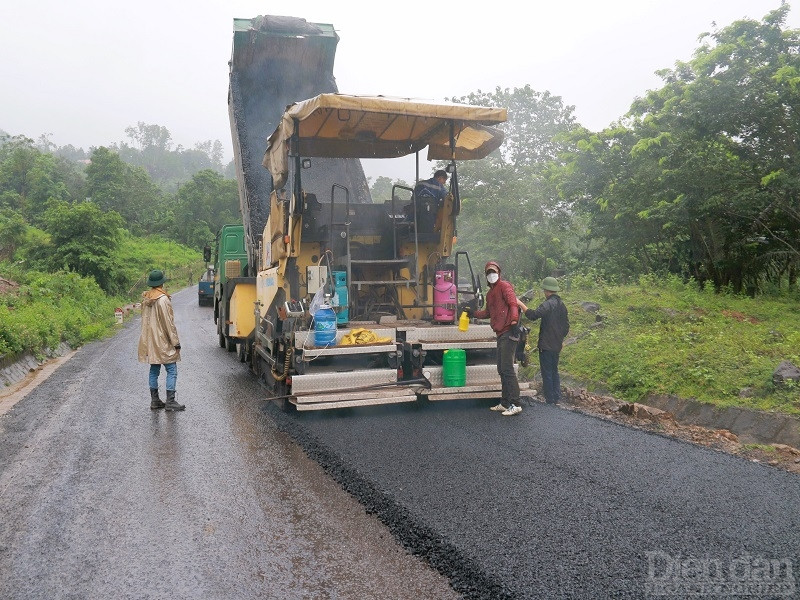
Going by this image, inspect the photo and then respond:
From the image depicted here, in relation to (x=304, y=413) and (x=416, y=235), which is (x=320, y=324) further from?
(x=416, y=235)

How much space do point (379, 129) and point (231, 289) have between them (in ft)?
14.1

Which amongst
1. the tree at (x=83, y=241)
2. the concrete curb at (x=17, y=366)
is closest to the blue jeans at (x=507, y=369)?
the concrete curb at (x=17, y=366)

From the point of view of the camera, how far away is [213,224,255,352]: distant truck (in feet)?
31.4

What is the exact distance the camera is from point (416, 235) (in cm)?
727

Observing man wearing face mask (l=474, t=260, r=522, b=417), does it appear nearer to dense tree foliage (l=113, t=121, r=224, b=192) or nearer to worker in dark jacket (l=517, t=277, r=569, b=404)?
worker in dark jacket (l=517, t=277, r=569, b=404)

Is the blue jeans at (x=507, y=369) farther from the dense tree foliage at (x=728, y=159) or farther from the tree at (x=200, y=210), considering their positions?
the tree at (x=200, y=210)

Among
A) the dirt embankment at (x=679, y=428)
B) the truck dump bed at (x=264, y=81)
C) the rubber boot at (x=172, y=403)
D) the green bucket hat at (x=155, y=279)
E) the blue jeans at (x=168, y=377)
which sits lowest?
the dirt embankment at (x=679, y=428)

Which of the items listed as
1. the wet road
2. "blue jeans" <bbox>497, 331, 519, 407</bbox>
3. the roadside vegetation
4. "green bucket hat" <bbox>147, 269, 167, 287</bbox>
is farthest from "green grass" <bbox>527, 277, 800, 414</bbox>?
"green bucket hat" <bbox>147, 269, 167, 287</bbox>

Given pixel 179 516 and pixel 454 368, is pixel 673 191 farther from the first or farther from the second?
pixel 179 516

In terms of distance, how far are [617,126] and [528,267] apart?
6464 millimetres

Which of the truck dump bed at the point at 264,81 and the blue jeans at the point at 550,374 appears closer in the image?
the blue jeans at the point at 550,374

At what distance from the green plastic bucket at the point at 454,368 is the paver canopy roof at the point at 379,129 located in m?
2.38

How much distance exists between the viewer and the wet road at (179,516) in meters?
2.96

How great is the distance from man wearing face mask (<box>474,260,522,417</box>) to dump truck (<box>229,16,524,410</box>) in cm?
30
